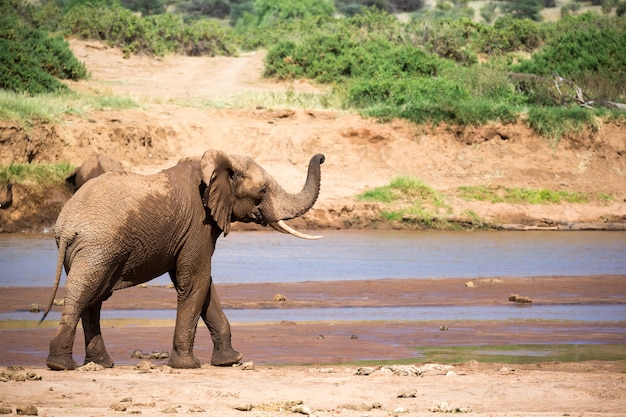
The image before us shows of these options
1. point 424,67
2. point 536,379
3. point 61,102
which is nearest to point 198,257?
point 536,379

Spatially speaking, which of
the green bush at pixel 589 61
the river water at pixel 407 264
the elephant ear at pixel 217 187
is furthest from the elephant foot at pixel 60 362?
the green bush at pixel 589 61

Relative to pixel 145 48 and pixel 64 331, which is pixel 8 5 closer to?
pixel 145 48

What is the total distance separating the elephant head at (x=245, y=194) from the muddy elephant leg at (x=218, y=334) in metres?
0.74

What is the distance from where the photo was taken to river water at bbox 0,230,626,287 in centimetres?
1888

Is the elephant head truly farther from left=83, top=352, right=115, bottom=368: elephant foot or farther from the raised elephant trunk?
left=83, top=352, right=115, bottom=368: elephant foot

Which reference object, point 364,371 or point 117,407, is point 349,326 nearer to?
point 364,371

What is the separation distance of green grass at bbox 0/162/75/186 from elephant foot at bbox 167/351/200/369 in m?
15.1

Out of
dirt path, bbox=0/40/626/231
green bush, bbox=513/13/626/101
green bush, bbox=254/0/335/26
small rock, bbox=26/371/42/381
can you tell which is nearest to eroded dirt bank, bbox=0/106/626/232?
dirt path, bbox=0/40/626/231

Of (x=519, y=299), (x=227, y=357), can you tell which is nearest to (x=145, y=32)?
(x=519, y=299)

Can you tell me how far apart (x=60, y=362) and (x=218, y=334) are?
1.52 metres

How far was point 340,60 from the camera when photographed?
3653 centimetres

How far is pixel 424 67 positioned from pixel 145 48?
1185 centimetres

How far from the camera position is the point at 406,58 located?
34750 millimetres

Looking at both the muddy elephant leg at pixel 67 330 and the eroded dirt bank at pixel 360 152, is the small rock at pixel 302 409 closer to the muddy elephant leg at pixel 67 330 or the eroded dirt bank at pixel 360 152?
the muddy elephant leg at pixel 67 330
